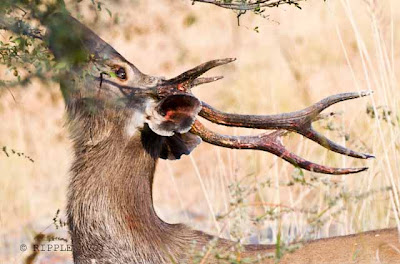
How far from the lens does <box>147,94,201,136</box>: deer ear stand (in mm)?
4273

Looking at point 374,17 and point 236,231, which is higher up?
point 374,17

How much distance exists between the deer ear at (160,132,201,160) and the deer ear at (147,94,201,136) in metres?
0.31

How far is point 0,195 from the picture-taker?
22.1 feet

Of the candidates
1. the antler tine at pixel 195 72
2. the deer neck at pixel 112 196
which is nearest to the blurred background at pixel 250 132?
the antler tine at pixel 195 72

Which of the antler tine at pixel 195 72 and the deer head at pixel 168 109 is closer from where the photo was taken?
the antler tine at pixel 195 72

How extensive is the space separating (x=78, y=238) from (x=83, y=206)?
0.15 m

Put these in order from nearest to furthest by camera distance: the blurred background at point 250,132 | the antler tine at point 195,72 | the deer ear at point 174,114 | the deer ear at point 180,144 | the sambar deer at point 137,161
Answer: the antler tine at point 195,72 < the deer ear at point 174,114 < the sambar deer at point 137,161 < the deer ear at point 180,144 < the blurred background at point 250,132

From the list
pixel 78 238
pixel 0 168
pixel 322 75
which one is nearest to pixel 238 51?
pixel 322 75

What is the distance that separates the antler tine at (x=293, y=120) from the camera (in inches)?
175

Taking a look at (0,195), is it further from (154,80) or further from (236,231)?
(236,231)

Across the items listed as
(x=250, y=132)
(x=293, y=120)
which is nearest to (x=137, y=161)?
(x=293, y=120)

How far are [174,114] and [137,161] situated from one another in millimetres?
364

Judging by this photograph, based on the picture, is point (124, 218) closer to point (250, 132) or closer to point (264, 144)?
point (264, 144)

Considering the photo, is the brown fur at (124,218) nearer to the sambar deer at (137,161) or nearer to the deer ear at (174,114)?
the sambar deer at (137,161)
